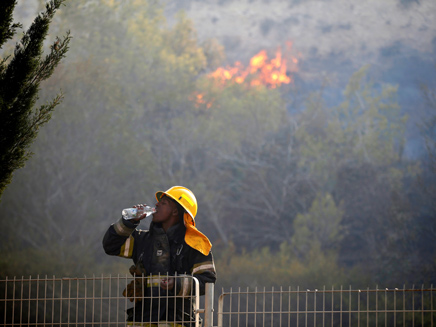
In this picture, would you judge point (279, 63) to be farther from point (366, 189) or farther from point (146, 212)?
point (146, 212)

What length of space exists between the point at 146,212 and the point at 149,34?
19003 millimetres

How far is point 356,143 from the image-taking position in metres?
22.3

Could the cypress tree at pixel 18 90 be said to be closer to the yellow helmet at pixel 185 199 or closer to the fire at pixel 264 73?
the yellow helmet at pixel 185 199

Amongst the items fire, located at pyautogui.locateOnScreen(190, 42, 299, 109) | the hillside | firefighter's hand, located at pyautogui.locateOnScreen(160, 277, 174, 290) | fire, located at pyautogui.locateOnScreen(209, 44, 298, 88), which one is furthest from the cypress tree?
the hillside

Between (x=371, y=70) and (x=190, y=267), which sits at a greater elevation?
(x=371, y=70)

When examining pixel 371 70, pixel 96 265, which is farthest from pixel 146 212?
pixel 371 70

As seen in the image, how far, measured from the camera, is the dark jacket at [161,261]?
5.32 metres

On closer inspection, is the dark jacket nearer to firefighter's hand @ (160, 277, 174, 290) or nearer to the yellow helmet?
firefighter's hand @ (160, 277, 174, 290)

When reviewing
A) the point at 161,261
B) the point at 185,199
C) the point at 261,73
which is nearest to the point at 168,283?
the point at 161,261

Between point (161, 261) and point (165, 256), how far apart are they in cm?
5

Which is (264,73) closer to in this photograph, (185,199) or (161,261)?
(185,199)

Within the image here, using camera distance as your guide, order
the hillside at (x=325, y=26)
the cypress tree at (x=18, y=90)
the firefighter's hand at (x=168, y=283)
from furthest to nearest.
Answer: the hillside at (x=325, y=26), the cypress tree at (x=18, y=90), the firefighter's hand at (x=168, y=283)

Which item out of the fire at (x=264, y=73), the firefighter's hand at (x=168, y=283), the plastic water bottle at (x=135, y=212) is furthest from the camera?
the fire at (x=264, y=73)

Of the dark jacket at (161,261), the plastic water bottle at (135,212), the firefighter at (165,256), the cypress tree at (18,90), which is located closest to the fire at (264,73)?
the cypress tree at (18,90)
